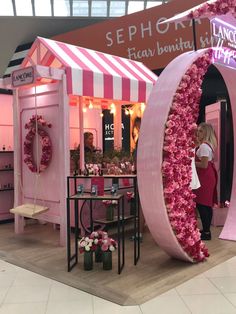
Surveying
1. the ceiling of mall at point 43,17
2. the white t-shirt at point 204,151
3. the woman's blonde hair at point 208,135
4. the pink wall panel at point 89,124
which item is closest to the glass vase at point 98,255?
the white t-shirt at point 204,151

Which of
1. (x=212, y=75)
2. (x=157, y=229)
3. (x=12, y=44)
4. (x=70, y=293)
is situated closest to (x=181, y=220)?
(x=157, y=229)

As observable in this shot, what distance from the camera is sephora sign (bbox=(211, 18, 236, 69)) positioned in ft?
15.0

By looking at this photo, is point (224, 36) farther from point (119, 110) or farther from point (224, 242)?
point (119, 110)

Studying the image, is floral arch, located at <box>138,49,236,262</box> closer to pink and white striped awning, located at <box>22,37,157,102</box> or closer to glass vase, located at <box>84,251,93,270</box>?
glass vase, located at <box>84,251,93,270</box>

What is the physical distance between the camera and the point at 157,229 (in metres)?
4.07

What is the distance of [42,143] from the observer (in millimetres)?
5395

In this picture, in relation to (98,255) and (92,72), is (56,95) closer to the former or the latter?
(92,72)

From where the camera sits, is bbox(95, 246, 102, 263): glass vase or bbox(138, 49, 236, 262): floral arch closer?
bbox(138, 49, 236, 262): floral arch

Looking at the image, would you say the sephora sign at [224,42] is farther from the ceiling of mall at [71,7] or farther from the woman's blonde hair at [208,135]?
the ceiling of mall at [71,7]

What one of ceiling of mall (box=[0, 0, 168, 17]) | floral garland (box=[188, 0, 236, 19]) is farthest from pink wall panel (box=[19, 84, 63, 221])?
ceiling of mall (box=[0, 0, 168, 17])

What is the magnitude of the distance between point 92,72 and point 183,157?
2065 mm

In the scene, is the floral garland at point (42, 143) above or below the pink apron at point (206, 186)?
above

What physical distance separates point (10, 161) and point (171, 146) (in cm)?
361

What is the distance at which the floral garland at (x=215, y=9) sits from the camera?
164 inches
